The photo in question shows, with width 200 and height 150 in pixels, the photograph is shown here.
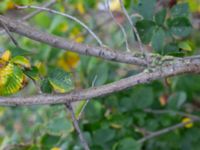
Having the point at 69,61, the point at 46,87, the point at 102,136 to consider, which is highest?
the point at 46,87

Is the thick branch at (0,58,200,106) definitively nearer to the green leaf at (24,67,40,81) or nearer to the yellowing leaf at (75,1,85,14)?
the green leaf at (24,67,40,81)

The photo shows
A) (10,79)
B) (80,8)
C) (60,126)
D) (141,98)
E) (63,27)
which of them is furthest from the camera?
(80,8)

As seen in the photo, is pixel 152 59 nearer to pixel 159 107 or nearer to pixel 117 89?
pixel 117 89

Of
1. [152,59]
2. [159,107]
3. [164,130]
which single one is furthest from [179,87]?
[152,59]

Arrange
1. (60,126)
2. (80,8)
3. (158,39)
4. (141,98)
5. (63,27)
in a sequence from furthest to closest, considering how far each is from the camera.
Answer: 1. (80,8)
2. (63,27)
3. (141,98)
4. (60,126)
5. (158,39)

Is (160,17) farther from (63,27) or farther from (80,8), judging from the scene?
(80,8)

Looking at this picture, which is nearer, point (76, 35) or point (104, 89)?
point (104, 89)

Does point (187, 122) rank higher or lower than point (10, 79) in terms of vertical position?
lower

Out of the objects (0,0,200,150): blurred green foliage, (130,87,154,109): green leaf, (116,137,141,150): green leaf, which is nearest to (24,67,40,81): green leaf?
(0,0,200,150): blurred green foliage

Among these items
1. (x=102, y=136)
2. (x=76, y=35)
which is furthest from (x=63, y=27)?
(x=102, y=136)
